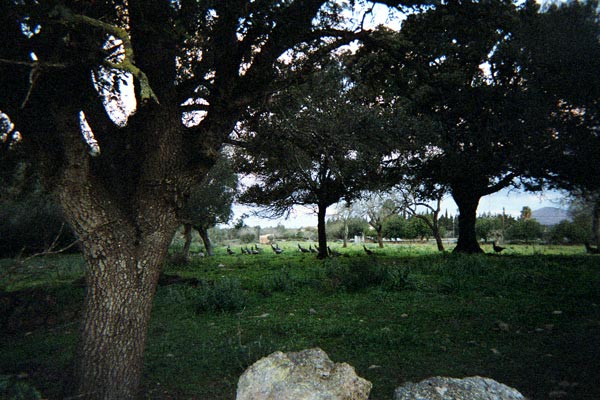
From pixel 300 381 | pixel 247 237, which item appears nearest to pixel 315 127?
pixel 300 381

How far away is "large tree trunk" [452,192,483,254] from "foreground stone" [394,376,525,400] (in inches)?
767

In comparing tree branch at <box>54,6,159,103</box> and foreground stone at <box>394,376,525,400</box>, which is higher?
tree branch at <box>54,6,159,103</box>

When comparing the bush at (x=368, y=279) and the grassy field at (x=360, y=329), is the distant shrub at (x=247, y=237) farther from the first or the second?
the bush at (x=368, y=279)

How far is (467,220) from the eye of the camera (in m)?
21.4

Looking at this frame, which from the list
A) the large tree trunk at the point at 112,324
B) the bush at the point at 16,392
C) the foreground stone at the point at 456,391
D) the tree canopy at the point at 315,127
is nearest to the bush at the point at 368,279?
the tree canopy at the point at 315,127

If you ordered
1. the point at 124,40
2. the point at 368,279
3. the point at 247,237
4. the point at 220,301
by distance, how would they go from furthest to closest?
the point at 247,237, the point at 368,279, the point at 220,301, the point at 124,40

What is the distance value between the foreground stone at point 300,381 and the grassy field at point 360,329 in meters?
1.51

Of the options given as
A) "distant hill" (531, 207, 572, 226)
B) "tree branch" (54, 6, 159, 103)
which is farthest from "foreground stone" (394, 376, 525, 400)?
"distant hill" (531, 207, 572, 226)

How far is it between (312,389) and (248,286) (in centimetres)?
907

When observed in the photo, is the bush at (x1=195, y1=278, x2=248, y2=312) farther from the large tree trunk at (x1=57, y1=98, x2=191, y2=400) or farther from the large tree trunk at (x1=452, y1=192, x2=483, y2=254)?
the large tree trunk at (x1=452, y1=192, x2=483, y2=254)

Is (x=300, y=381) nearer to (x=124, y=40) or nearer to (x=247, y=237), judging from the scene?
(x=124, y=40)

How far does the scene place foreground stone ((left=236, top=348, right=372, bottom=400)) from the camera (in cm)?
257

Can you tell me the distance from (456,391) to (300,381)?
3.47 feet

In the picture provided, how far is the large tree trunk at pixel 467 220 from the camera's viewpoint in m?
20.9
